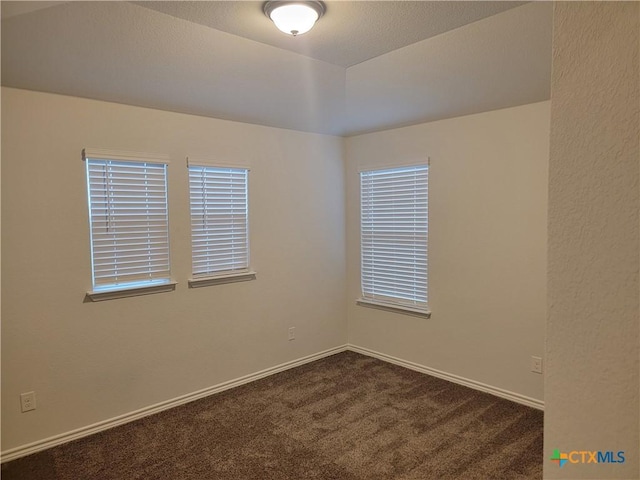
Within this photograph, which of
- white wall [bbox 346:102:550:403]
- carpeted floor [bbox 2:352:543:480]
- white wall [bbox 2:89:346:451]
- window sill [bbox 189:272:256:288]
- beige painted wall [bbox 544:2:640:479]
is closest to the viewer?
beige painted wall [bbox 544:2:640:479]

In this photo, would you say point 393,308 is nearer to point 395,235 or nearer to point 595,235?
point 395,235

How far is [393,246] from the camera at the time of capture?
4230 mm

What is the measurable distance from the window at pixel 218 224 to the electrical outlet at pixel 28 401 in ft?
4.21

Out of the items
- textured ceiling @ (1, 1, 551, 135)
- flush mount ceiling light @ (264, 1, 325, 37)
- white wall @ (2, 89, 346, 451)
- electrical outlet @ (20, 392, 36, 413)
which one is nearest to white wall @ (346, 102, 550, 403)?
textured ceiling @ (1, 1, 551, 135)

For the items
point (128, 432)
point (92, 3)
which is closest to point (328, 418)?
point (128, 432)

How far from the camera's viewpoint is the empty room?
235 cm

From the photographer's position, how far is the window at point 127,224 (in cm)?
296

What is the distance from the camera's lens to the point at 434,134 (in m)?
3.80

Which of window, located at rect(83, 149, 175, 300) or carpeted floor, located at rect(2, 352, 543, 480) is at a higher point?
window, located at rect(83, 149, 175, 300)

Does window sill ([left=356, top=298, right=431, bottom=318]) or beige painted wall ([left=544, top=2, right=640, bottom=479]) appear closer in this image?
beige painted wall ([left=544, top=2, right=640, bottom=479])

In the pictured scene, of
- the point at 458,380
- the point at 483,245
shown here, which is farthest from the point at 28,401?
the point at 483,245

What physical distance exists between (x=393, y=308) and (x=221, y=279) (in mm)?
1760

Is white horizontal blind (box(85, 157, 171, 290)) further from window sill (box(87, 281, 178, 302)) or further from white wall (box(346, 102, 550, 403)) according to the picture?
white wall (box(346, 102, 550, 403))

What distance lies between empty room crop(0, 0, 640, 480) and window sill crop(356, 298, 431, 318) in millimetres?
15
